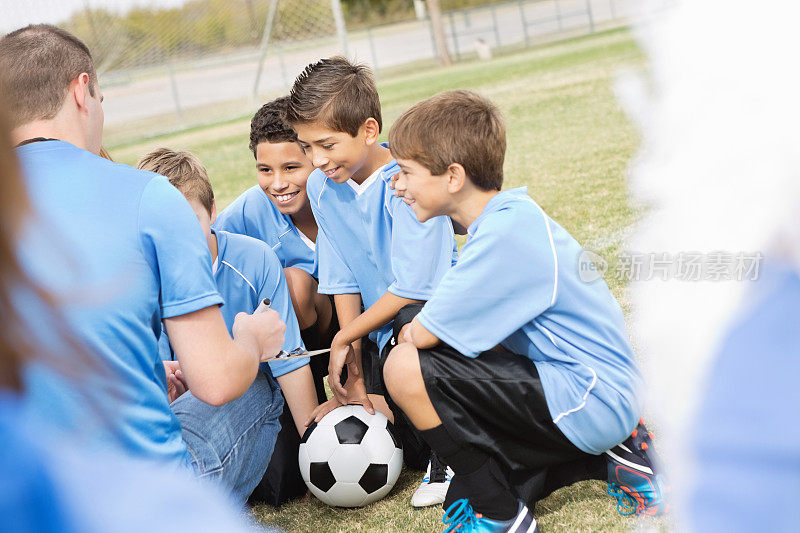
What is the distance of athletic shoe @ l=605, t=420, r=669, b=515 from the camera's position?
242 cm

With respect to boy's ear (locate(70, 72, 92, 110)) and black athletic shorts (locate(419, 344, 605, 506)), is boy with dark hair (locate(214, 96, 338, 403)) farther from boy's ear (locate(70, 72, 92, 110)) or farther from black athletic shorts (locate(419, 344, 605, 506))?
boy's ear (locate(70, 72, 92, 110))

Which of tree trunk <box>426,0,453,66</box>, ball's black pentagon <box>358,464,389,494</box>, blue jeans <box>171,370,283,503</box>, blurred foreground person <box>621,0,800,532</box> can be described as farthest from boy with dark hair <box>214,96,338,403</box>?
tree trunk <box>426,0,453,66</box>

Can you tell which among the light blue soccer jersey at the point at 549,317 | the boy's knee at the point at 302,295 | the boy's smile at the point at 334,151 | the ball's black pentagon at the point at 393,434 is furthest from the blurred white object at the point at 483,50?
the light blue soccer jersey at the point at 549,317

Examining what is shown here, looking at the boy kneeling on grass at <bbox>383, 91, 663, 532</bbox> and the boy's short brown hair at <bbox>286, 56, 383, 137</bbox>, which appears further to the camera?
the boy's short brown hair at <bbox>286, 56, 383, 137</bbox>

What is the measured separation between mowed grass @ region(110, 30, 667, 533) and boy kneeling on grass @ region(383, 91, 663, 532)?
158 mm

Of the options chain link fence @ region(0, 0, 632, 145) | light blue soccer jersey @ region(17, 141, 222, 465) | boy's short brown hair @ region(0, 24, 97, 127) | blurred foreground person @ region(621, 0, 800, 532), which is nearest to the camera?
blurred foreground person @ region(621, 0, 800, 532)

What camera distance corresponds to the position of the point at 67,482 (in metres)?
0.76

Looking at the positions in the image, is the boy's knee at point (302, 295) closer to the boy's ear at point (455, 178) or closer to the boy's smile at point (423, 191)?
Answer: the boy's smile at point (423, 191)

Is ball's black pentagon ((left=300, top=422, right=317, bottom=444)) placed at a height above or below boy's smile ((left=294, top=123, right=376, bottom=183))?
below

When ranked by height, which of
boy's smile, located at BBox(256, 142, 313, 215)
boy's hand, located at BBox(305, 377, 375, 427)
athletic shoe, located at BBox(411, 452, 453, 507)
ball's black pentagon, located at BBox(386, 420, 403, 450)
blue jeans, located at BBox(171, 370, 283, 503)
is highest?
boy's smile, located at BBox(256, 142, 313, 215)

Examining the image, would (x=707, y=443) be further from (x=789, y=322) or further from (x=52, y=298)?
(x=52, y=298)

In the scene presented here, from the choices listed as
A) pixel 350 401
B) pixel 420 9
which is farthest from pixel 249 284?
pixel 420 9

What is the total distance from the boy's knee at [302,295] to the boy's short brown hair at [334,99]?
0.64m

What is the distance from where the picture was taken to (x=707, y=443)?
2.25 ft
